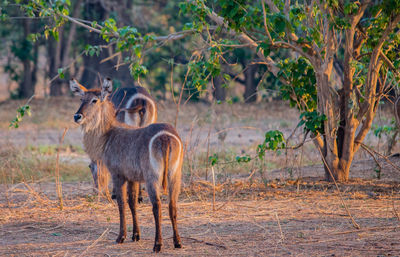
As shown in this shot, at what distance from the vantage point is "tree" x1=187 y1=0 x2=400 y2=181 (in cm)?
558

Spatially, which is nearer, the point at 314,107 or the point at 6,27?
the point at 314,107

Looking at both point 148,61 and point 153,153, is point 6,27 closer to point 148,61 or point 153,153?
point 148,61

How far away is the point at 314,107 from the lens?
6691 millimetres

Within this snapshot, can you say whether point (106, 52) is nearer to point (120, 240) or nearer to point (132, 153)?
point (132, 153)

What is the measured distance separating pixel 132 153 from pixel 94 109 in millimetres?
752

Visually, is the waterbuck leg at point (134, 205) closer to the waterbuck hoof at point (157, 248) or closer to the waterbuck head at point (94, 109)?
the waterbuck hoof at point (157, 248)

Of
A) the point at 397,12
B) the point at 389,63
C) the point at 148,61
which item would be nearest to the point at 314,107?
the point at 389,63

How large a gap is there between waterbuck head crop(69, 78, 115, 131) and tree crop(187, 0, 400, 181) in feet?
4.48

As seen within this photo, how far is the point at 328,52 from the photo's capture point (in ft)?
19.5

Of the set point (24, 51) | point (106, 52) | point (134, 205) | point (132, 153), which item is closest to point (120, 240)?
point (134, 205)

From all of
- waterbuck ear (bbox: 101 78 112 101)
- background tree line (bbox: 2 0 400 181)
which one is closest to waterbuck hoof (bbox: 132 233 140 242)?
waterbuck ear (bbox: 101 78 112 101)

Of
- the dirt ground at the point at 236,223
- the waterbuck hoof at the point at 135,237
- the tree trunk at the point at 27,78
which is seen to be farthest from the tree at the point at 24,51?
the waterbuck hoof at the point at 135,237

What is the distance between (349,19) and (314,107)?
129cm

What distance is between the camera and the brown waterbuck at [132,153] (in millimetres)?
4309
